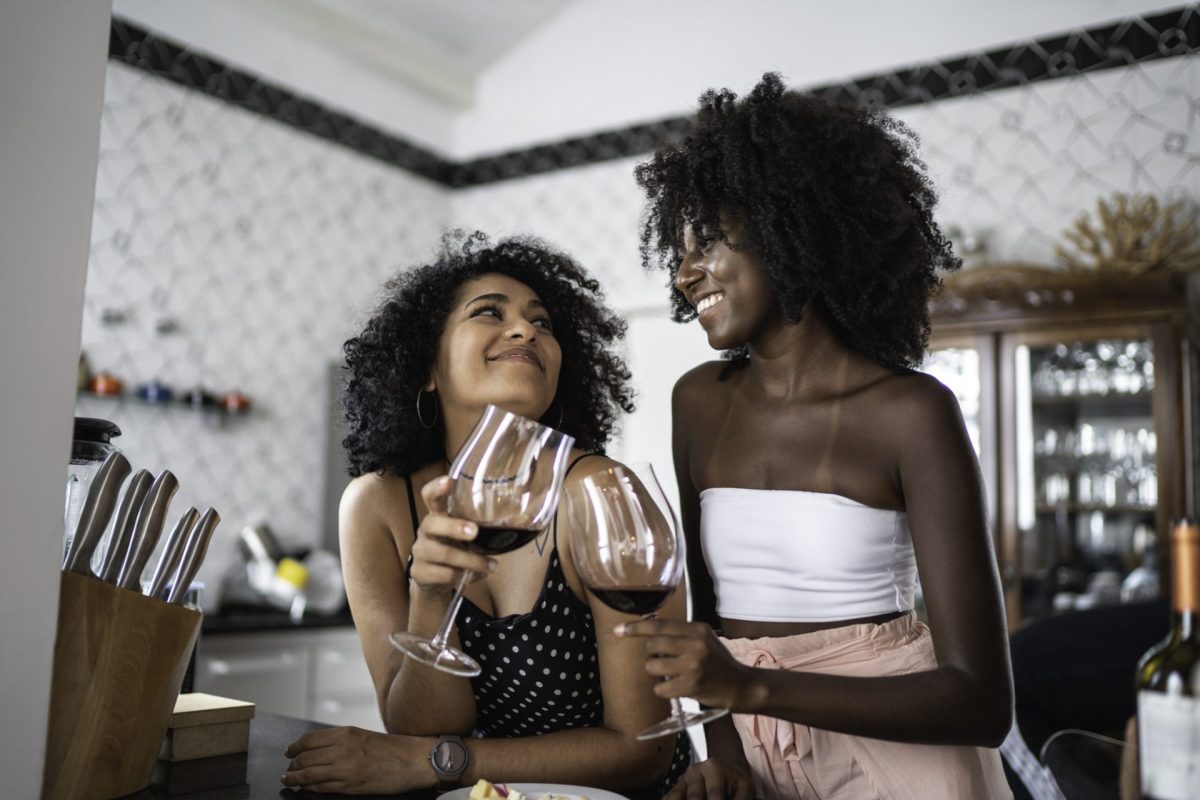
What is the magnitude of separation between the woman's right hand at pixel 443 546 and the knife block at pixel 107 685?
27cm

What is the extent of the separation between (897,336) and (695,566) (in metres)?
0.42

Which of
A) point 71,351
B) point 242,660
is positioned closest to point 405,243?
point 242,660

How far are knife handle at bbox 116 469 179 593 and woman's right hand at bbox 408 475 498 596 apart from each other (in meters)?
0.25

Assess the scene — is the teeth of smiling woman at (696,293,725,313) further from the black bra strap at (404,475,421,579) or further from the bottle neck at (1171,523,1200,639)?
the bottle neck at (1171,523,1200,639)

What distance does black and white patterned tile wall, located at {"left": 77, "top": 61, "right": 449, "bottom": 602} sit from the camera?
3432 mm

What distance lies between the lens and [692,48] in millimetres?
4383

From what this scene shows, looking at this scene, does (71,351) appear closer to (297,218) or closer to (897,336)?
(897,336)

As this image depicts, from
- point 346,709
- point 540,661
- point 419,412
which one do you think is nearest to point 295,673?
point 346,709

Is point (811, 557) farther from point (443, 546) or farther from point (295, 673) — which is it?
point (295, 673)

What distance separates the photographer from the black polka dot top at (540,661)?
1348 mm

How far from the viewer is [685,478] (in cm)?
149

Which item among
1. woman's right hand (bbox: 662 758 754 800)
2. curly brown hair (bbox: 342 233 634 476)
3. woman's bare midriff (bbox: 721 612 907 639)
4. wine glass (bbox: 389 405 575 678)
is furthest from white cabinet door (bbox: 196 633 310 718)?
wine glass (bbox: 389 405 575 678)

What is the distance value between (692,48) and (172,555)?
12.5 feet

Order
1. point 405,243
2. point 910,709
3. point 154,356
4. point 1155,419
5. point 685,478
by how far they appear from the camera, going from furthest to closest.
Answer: point 405,243 → point 154,356 → point 1155,419 → point 685,478 → point 910,709
